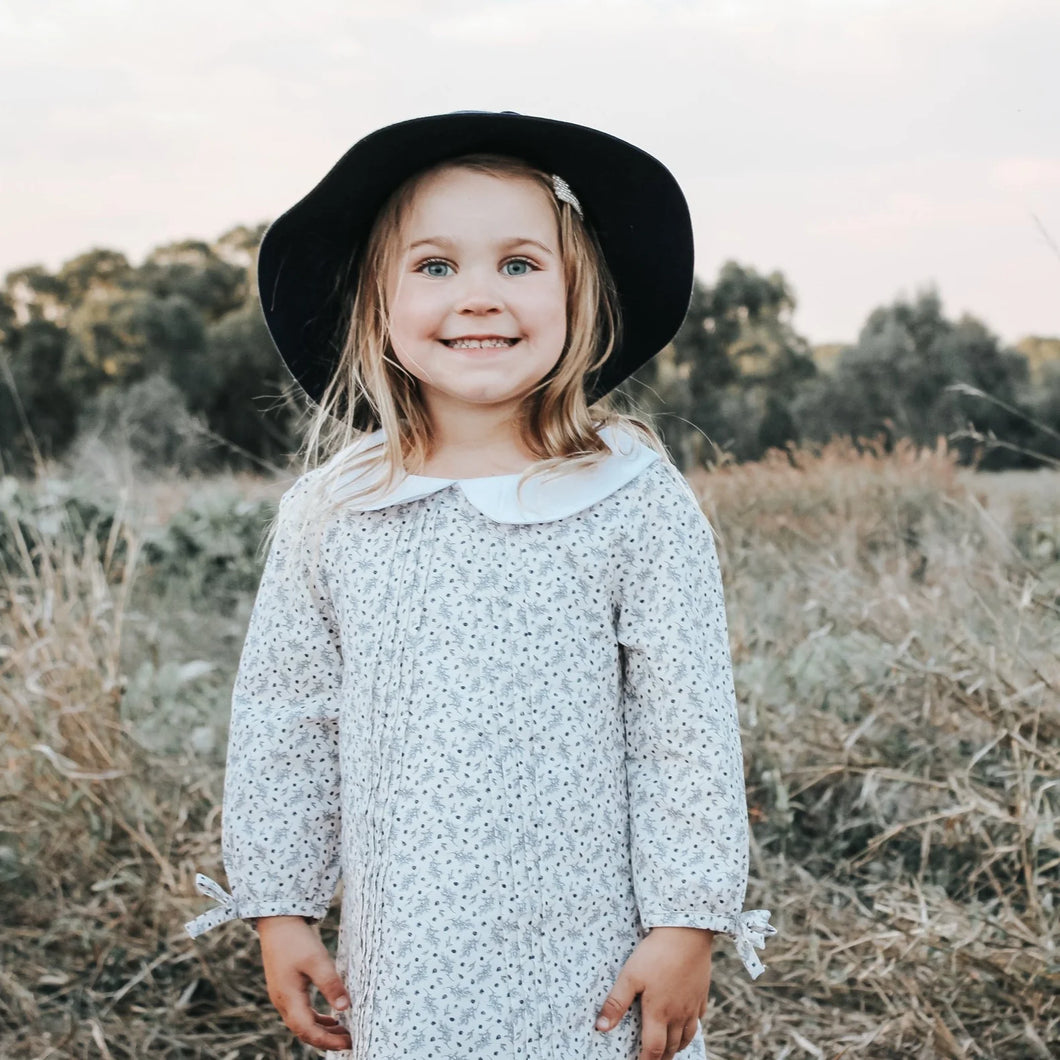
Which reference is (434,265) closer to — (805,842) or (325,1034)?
(325,1034)

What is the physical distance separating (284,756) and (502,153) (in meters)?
0.78

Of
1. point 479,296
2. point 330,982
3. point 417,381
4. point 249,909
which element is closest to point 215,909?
point 249,909

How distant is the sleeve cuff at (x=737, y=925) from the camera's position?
134cm

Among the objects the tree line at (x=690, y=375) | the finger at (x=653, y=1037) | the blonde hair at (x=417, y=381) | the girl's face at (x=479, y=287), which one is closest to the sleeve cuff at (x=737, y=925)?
the finger at (x=653, y=1037)

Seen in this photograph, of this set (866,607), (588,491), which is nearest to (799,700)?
(866,607)

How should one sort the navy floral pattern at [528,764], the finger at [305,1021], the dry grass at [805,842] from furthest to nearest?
the dry grass at [805,842] → the finger at [305,1021] → the navy floral pattern at [528,764]

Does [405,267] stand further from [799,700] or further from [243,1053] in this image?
[799,700]

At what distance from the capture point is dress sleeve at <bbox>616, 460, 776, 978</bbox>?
1347 millimetres

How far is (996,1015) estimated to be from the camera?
203cm

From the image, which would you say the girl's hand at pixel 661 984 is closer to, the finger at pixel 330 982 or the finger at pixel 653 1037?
the finger at pixel 653 1037

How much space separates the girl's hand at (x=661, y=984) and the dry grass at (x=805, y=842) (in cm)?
75

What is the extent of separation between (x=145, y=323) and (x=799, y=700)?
13773mm


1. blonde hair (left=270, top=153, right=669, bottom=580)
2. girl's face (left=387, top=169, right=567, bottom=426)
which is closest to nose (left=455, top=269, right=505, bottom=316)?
girl's face (left=387, top=169, right=567, bottom=426)

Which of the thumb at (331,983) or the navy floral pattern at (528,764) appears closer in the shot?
the navy floral pattern at (528,764)
